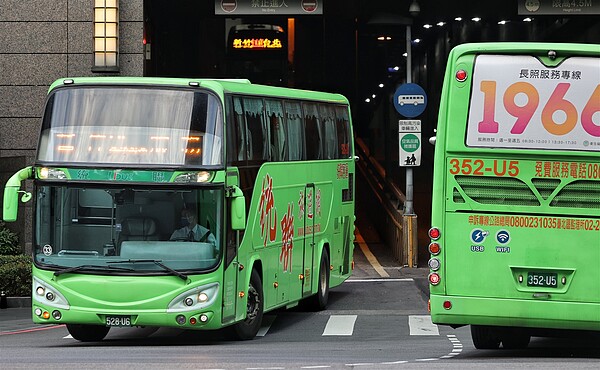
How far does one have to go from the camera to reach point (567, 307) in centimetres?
1315

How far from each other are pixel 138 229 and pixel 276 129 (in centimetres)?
383

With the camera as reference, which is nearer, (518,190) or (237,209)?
(518,190)

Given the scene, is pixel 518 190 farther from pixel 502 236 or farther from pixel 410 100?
pixel 410 100

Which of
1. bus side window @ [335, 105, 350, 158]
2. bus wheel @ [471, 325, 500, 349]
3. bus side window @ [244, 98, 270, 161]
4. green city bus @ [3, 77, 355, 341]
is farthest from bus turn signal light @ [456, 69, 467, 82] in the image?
bus side window @ [335, 105, 350, 158]

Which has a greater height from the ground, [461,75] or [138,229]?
[461,75]

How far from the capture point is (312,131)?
20.7 meters

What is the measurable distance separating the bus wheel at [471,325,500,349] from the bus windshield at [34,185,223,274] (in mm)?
3395

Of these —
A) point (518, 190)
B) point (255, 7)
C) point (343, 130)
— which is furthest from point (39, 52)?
point (518, 190)

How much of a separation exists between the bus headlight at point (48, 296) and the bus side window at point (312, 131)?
6.03m

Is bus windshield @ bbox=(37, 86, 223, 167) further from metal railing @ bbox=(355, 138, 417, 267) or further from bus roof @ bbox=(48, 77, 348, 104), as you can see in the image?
metal railing @ bbox=(355, 138, 417, 267)

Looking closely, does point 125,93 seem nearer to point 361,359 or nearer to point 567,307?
point 361,359

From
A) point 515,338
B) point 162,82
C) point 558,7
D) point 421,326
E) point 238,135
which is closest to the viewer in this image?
point 515,338

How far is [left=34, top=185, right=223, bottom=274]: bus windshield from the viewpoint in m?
15.4

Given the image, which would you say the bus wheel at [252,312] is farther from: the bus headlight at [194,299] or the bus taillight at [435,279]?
the bus taillight at [435,279]
